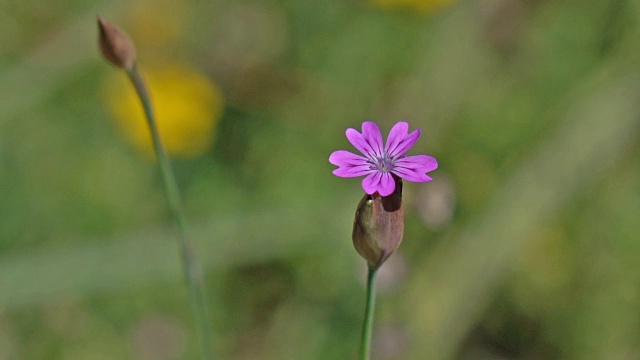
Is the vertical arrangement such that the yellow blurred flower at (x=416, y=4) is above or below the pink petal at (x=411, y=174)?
above

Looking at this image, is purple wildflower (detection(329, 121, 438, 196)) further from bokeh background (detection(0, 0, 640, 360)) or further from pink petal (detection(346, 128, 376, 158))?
bokeh background (detection(0, 0, 640, 360))

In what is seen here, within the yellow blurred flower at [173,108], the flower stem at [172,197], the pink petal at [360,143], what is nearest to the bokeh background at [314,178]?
the yellow blurred flower at [173,108]

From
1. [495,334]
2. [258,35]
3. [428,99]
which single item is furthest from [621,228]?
[258,35]

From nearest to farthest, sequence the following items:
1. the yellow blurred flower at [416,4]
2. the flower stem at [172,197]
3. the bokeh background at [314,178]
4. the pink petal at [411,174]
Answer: the pink petal at [411,174]
the flower stem at [172,197]
the bokeh background at [314,178]
the yellow blurred flower at [416,4]

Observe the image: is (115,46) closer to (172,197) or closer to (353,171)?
(172,197)

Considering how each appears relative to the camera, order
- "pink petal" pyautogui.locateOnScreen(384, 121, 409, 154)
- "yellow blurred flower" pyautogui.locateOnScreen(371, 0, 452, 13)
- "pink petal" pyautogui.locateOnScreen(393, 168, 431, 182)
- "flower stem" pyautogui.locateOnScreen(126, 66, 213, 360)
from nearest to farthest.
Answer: "pink petal" pyautogui.locateOnScreen(393, 168, 431, 182), "pink petal" pyautogui.locateOnScreen(384, 121, 409, 154), "flower stem" pyautogui.locateOnScreen(126, 66, 213, 360), "yellow blurred flower" pyautogui.locateOnScreen(371, 0, 452, 13)

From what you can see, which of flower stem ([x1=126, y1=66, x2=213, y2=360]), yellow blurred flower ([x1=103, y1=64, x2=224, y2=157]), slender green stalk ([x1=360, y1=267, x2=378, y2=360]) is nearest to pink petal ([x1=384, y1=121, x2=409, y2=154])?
slender green stalk ([x1=360, y1=267, x2=378, y2=360])

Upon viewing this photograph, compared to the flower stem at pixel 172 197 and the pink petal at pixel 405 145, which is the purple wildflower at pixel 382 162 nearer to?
the pink petal at pixel 405 145
